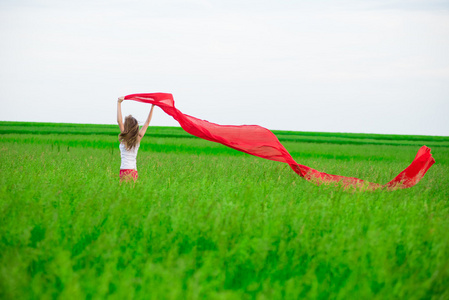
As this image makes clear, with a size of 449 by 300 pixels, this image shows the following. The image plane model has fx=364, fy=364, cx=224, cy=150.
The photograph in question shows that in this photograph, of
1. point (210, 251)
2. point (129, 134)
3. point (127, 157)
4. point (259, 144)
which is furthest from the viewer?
point (259, 144)

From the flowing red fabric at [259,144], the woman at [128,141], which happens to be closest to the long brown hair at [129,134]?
the woman at [128,141]

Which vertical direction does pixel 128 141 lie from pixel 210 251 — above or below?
above

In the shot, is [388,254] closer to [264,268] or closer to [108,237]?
[264,268]

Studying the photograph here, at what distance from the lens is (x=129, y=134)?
559 centimetres

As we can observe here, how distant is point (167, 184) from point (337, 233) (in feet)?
9.53

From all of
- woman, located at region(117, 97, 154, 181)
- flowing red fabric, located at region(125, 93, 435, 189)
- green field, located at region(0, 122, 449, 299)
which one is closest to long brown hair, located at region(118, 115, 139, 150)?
woman, located at region(117, 97, 154, 181)

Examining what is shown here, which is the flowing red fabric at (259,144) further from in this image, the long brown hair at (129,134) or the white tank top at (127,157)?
the white tank top at (127,157)

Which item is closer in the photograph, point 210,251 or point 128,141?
point 210,251

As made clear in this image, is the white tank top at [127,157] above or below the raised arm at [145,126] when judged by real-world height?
below

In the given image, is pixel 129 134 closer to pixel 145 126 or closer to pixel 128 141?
pixel 128 141

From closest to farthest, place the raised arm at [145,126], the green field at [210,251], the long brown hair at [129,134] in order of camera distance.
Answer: the green field at [210,251] < the long brown hair at [129,134] < the raised arm at [145,126]

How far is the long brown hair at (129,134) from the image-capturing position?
→ 5.59 meters

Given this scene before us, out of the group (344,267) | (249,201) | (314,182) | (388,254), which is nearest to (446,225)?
(388,254)

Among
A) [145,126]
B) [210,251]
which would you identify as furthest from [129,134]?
[210,251]
